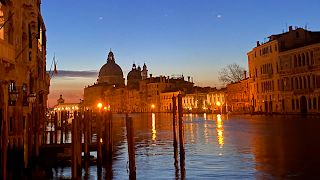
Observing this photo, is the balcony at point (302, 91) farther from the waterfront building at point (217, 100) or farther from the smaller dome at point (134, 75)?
the smaller dome at point (134, 75)

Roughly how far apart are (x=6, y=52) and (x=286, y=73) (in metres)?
41.5

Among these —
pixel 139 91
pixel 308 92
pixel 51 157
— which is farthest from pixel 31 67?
pixel 139 91

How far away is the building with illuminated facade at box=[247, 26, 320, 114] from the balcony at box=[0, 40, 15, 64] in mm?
36960

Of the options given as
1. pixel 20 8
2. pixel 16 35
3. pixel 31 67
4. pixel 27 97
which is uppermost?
pixel 20 8

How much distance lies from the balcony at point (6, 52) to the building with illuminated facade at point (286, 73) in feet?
121

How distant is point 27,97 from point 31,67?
1.59 meters

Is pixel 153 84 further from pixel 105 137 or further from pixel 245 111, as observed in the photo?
pixel 105 137

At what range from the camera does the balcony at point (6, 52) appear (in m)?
12.8

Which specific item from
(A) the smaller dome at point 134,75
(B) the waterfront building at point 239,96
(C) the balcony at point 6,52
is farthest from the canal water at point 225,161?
(A) the smaller dome at point 134,75

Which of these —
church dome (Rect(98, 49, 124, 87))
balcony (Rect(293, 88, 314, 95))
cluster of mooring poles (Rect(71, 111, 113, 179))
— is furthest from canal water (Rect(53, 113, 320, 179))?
church dome (Rect(98, 49, 124, 87))

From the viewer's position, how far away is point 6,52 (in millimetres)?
13367

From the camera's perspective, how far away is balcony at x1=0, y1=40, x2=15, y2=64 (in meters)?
12.8

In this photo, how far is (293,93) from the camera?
47.6 meters

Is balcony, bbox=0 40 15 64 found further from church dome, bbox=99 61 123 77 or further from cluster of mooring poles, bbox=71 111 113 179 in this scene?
church dome, bbox=99 61 123 77
